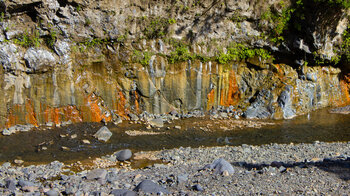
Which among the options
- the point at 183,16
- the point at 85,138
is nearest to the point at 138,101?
the point at 85,138

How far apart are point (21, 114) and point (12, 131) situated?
0.95 meters

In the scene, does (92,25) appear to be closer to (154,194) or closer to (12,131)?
(12,131)

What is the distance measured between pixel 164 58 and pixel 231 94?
4.48 m

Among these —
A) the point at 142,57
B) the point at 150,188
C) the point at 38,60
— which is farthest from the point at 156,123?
the point at 150,188

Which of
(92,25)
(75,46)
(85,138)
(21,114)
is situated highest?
(92,25)

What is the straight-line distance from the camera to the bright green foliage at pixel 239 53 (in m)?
17.4

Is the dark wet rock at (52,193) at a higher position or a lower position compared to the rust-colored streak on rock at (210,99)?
lower

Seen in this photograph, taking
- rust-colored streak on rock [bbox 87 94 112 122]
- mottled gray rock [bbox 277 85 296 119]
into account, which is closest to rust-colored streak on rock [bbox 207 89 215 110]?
mottled gray rock [bbox 277 85 296 119]

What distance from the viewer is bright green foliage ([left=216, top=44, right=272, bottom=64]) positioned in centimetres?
1742

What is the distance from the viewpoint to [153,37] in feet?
54.2

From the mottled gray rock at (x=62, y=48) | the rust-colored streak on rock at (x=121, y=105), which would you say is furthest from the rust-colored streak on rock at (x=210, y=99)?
the mottled gray rock at (x=62, y=48)

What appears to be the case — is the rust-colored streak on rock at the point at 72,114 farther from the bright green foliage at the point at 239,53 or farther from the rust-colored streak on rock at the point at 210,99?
the bright green foliage at the point at 239,53

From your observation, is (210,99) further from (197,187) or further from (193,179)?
(197,187)

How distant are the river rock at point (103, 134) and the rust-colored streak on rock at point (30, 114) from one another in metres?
3.15
